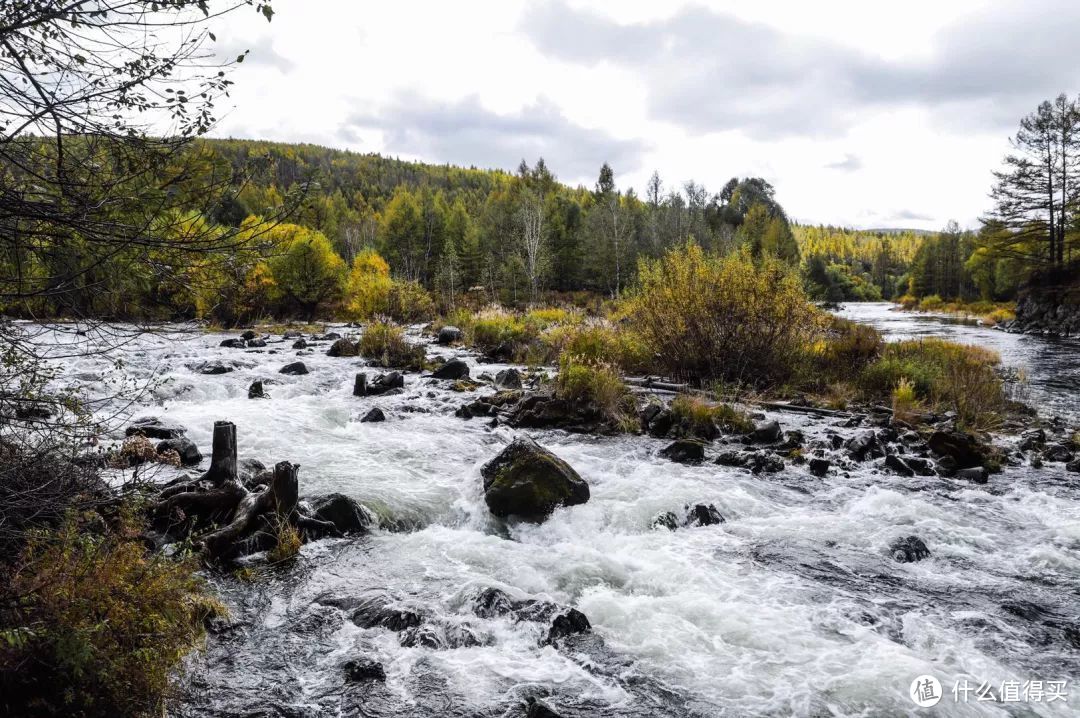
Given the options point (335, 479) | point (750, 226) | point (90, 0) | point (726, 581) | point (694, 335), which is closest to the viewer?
point (90, 0)

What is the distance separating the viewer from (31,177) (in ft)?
10.8

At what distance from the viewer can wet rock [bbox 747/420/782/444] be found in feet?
35.3

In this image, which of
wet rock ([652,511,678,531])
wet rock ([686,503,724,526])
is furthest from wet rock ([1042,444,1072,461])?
wet rock ([652,511,678,531])

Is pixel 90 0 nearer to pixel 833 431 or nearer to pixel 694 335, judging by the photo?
pixel 833 431

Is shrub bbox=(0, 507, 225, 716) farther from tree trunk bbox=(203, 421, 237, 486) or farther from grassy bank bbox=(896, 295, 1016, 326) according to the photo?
grassy bank bbox=(896, 295, 1016, 326)

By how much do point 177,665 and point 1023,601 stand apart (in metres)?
7.20

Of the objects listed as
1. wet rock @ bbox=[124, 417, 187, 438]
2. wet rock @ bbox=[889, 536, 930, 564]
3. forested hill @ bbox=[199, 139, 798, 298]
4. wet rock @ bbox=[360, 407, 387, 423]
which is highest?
forested hill @ bbox=[199, 139, 798, 298]

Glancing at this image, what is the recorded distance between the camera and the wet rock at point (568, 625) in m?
4.87

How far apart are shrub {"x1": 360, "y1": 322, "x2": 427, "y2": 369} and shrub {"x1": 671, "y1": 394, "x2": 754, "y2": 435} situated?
957 cm

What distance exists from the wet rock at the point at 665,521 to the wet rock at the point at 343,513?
11.4 feet

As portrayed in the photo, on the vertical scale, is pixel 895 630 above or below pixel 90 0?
below

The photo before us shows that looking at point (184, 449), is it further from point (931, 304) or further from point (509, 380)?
point (931, 304)

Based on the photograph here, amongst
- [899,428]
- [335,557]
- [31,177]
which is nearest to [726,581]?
[335,557]

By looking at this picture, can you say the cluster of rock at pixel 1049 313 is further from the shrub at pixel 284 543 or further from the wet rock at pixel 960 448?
the shrub at pixel 284 543
